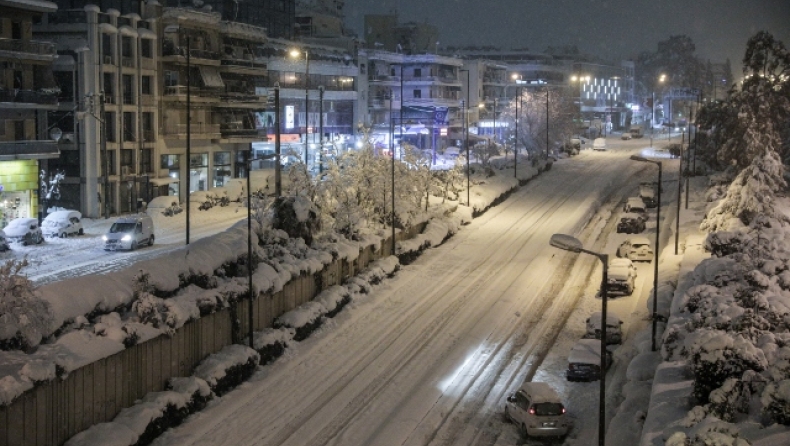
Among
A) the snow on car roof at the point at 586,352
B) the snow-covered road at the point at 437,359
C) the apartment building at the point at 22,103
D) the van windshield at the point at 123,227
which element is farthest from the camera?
the apartment building at the point at 22,103

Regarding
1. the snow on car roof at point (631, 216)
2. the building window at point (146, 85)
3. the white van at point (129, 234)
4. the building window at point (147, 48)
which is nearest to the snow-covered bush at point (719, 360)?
the white van at point (129, 234)

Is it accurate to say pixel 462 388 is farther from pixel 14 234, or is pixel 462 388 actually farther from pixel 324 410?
pixel 14 234

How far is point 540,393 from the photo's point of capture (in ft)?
81.1

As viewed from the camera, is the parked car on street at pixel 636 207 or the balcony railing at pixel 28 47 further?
the parked car on street at pixel 636 207

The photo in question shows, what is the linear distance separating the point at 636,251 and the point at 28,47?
107 ft

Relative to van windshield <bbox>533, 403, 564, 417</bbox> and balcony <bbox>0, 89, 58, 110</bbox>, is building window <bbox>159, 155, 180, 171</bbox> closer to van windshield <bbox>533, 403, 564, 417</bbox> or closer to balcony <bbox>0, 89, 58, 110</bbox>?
balcony <bbox>0, 89, 58, 110</bbox>

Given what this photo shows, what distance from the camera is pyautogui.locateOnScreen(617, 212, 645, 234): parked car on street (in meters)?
52.6

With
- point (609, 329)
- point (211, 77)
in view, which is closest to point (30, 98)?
point (211, 77)

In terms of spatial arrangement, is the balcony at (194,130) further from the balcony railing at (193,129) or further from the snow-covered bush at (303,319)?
the snow-covered bush at (303,319)

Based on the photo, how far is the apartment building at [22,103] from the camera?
152 feet

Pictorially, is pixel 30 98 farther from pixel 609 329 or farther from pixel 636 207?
pixel 636 207

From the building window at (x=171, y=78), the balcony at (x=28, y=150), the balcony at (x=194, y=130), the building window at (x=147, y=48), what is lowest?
the balcony at (x=28, y=150)

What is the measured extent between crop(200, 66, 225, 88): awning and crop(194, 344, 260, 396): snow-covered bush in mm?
37307

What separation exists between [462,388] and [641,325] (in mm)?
9320
